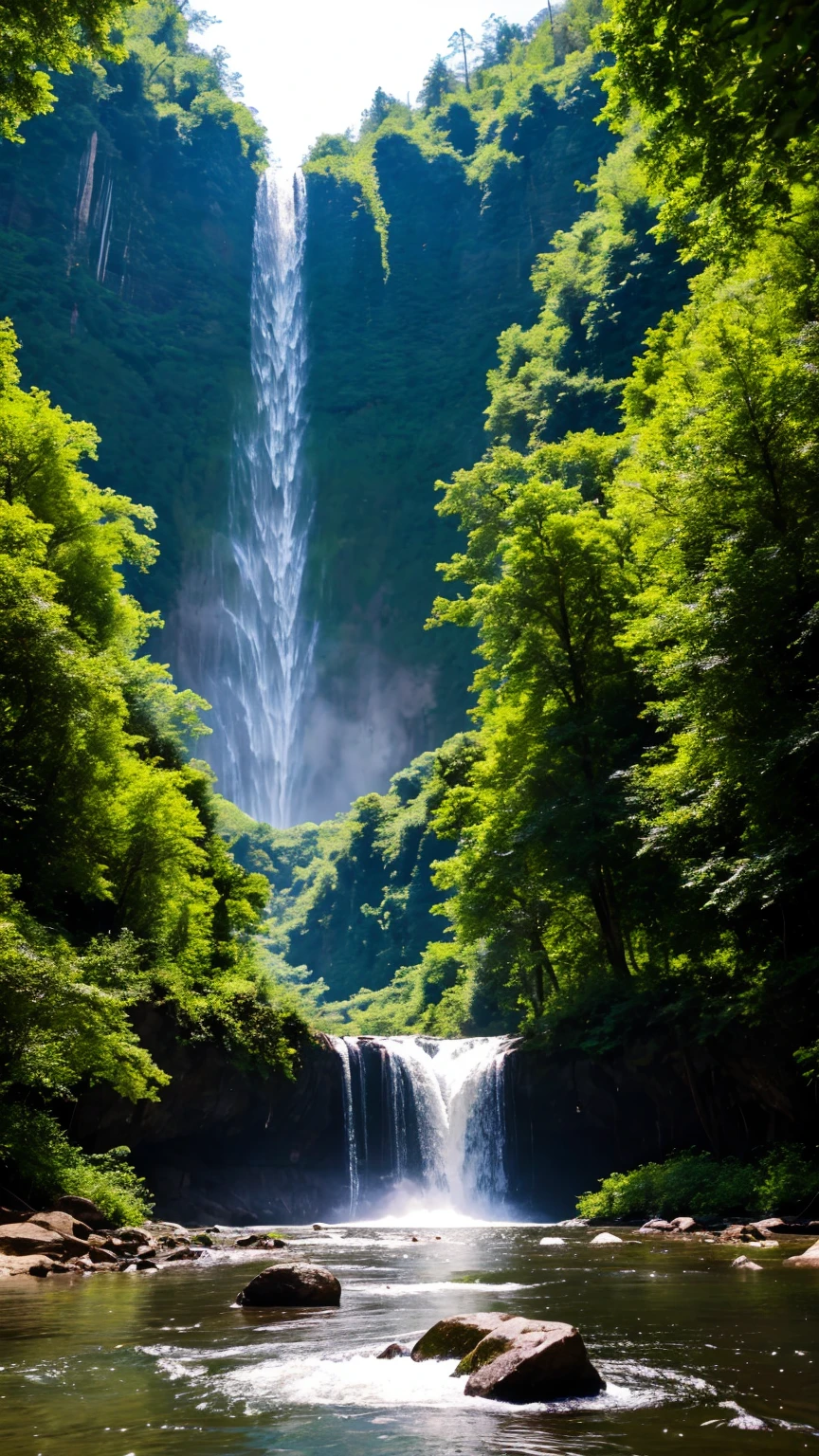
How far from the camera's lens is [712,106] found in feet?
37.0

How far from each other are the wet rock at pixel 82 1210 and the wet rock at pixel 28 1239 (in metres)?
2.33

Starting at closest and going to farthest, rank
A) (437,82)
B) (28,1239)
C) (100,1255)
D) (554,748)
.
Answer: (28,1239) → (100,1255) → (554,748) → (437,82)

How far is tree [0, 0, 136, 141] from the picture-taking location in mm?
12156

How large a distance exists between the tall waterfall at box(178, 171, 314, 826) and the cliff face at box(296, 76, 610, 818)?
225 centimetres

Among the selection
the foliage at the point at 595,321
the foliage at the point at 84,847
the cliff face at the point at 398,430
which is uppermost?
the cliff face at the point at 398,430

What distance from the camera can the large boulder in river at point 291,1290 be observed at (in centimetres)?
1033

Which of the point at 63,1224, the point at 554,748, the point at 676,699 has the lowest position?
the point at 63,1224

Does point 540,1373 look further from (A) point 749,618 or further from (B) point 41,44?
(B) point 41,44

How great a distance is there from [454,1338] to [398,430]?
96.1m

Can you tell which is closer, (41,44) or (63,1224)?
(41,44)

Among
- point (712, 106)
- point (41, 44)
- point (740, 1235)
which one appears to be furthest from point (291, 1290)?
point (41, 44)

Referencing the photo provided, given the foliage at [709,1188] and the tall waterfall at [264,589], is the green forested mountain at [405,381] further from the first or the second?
Result: the foliage at [709,1188]

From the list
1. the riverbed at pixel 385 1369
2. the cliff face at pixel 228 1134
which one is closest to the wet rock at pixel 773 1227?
the riverbed at pixel 385 1369

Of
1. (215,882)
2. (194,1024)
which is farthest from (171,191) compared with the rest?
(194,1024)
